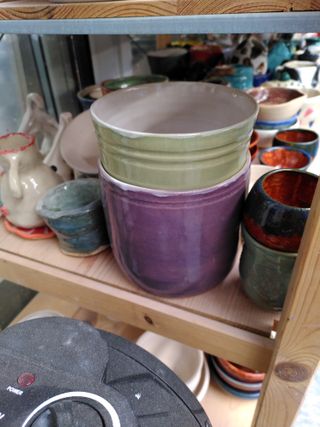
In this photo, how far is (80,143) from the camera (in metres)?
0.61

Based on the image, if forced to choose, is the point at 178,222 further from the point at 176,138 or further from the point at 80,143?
the point at 80,143

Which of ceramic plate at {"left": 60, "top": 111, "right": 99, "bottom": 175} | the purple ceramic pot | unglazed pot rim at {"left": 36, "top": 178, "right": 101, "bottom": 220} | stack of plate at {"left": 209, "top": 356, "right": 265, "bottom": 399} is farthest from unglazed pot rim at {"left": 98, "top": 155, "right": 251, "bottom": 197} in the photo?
stack of plate at {"left": 209, "top": 356, "right": 265, "bottom": 399}

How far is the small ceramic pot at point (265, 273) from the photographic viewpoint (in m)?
0.35

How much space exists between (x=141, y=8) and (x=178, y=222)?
18 cm

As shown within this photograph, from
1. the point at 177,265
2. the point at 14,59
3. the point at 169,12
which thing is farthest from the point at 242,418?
the point at 14,59

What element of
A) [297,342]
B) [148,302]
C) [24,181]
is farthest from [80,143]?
[297,342]

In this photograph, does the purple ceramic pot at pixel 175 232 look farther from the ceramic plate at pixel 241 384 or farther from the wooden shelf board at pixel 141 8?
the ceramic plate at pixel 241 384

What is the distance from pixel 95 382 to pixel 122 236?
147 mm

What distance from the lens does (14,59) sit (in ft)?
2.34

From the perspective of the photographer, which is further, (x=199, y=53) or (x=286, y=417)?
(x=199, y=53)

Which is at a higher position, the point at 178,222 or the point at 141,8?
the point at 141,8

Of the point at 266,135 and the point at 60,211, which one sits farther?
the point at 266,135

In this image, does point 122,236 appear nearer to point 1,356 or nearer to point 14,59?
point 1,356

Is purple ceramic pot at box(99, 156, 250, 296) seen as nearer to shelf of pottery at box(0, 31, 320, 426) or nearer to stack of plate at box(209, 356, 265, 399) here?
shelf of pottery at box(0, 31, 320, 426)
